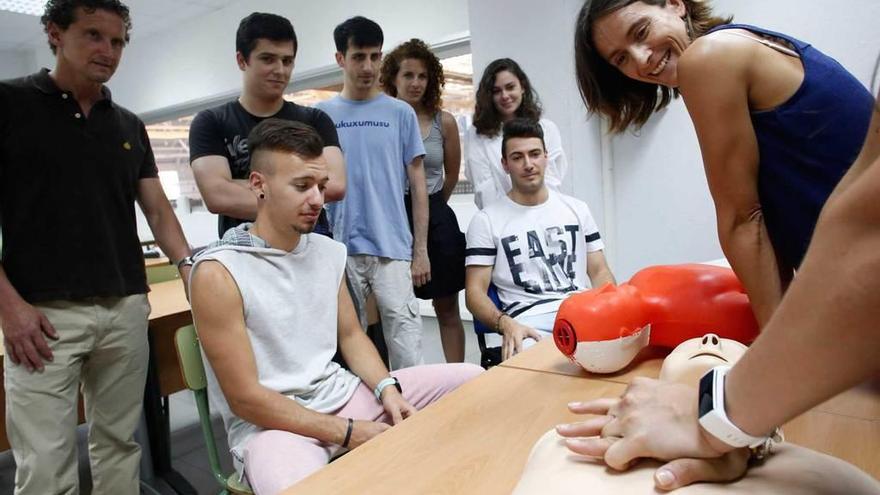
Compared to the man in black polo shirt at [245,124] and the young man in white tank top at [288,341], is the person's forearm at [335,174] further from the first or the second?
the young man in white tank top at [288,341]

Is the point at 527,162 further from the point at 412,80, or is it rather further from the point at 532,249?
the point at 412,80

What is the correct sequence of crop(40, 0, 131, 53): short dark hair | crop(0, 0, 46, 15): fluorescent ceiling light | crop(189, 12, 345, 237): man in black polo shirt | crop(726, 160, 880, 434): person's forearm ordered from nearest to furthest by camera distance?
crop(726, 160, 880, 434): person's forearm
crop(40, 0, 131, 53): short dark hair
crop(189, 12, 345, 237): man in black polo shirt
crop(0, 0, 46, 15): fluorescent ceiling light

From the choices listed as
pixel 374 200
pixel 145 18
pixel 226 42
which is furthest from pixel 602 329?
pixel 145 18

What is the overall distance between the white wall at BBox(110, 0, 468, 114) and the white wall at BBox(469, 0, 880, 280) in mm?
729

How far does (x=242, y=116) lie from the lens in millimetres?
1876

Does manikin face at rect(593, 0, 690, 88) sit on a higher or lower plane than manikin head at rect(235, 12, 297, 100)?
lower

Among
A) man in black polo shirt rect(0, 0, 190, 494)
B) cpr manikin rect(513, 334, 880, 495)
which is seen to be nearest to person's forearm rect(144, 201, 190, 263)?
man in black polo shirt rect(0, 0, 190, 494)

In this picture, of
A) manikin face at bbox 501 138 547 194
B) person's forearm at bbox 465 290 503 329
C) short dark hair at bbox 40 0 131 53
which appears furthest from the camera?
manikin face at bbox 501 138 547 194

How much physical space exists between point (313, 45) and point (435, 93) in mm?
2632

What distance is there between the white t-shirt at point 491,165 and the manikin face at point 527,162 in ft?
1.04

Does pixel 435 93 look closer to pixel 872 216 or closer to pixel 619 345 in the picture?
pixel 619 345

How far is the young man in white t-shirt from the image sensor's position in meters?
2.06

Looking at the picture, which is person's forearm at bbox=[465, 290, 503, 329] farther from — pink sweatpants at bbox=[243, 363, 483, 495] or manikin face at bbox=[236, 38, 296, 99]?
manikin face at bbox=[236, 38, 296, 99]

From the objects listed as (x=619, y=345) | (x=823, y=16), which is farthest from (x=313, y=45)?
(x=619, y=345)
